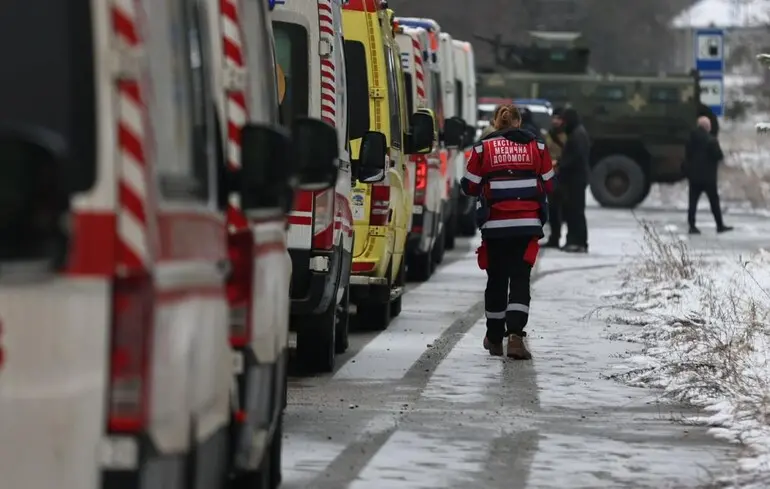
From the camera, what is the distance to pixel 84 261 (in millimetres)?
4641

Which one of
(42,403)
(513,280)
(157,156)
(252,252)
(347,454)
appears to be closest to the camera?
(42,403)

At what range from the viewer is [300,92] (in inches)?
477

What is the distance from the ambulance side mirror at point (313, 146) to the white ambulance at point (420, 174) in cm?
1111

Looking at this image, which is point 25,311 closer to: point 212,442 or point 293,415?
point 212,442

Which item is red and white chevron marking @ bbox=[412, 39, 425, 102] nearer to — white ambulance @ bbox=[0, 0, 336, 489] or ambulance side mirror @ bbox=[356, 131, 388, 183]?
ambulance side mirror @ bbox=[356, 131, 388, 183]

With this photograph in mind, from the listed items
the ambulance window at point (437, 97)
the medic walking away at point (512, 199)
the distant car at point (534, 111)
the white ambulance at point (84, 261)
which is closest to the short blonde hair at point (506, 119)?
the medic walking away at point (512, 199)

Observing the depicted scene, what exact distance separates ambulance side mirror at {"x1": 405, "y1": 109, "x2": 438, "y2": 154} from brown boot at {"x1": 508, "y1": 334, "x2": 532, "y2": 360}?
3.49 meters

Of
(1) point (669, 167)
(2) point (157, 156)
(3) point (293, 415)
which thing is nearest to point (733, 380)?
(3) point (293, 415)

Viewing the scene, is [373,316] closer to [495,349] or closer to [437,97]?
[495,349]

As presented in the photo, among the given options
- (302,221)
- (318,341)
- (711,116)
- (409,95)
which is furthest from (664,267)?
(711,116)

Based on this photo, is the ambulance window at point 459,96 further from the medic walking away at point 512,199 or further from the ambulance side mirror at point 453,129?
the medic walking away at point 512,199

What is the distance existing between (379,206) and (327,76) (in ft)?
10.3

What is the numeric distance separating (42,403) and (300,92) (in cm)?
760

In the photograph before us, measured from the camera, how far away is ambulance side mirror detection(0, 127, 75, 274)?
4.32m
